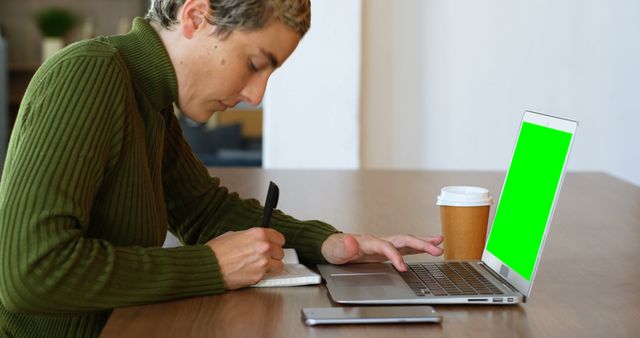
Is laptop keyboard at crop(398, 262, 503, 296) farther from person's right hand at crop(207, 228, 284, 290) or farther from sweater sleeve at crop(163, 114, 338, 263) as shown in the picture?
sweater sleeve at crop(163, 114, 338, 263)

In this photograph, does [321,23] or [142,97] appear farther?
[321,23]

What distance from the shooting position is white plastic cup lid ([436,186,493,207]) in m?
1.48

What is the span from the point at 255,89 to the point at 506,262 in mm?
439

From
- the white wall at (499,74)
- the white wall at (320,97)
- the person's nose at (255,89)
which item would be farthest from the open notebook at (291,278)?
the white wall at (499,74)

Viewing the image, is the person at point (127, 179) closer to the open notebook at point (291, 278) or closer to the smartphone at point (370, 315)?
the open notebook at point (291, 278)

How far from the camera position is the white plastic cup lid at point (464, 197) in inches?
58.4

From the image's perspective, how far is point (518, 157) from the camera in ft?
A: 4.67

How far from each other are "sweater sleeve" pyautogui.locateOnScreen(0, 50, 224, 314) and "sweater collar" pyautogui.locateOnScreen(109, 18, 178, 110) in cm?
10

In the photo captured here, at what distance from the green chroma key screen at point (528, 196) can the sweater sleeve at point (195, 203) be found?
41 cm

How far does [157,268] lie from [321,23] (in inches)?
97.5

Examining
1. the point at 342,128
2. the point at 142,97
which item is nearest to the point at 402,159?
the point at 342,128

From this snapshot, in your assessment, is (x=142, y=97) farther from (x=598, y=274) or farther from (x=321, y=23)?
(x=321, y=23)

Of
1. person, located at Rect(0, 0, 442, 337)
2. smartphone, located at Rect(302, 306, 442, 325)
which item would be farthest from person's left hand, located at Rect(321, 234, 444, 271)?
smartphone, located at Rect(302, 306, 442, 325)

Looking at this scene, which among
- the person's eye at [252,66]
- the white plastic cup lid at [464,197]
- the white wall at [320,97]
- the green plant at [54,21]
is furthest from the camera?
the green plant at [54,21]
